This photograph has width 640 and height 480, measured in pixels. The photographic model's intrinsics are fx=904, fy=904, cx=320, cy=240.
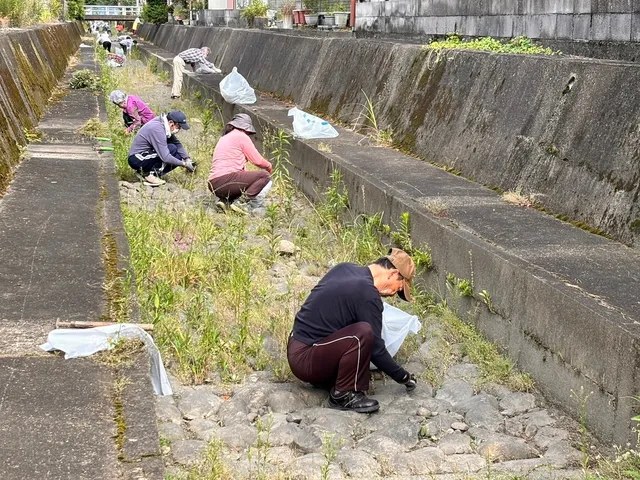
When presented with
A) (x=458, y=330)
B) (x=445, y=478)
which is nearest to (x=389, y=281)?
(x=458, y=330)

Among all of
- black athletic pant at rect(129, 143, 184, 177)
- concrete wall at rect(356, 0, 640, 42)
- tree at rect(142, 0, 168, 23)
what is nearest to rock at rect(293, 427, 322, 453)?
concrete wall at rect(356, 0, 640, 42)

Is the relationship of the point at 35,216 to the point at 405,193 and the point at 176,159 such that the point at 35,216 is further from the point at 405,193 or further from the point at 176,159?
the point at 176,159

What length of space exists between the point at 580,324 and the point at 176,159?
23.2 feet

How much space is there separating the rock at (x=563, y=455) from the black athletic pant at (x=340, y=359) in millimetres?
1176

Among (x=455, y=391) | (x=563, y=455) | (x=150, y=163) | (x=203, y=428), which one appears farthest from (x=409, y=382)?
(x=150, y=163)

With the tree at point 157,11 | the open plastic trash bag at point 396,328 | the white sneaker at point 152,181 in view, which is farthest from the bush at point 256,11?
the open plastic trash bag at point 396,328

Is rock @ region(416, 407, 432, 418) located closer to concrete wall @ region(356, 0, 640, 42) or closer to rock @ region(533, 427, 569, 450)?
rock @ region(533, 427, 569, 450)

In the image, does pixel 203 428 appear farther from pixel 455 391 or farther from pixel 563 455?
pixel 563 455

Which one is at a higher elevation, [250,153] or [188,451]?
[250,153]

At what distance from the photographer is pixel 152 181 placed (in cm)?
1070

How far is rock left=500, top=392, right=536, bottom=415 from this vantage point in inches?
191

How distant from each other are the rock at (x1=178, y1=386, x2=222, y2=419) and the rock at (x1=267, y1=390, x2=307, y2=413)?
11.7 inches

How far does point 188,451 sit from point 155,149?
22.1 ft

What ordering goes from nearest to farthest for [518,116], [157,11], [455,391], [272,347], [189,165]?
[455,391] → [272,347] → [518,116] → [189,165] → [157,11]
